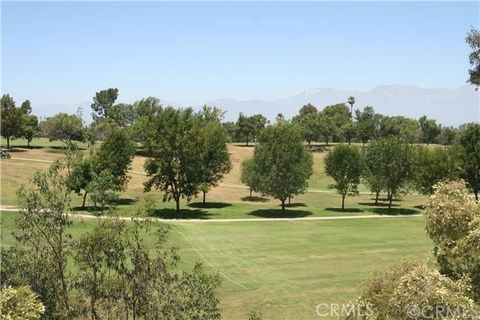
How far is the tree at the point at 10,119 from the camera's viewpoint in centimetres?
Result: 10425

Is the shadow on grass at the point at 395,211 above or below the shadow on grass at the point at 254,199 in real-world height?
below

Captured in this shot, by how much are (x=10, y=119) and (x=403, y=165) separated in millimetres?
77178

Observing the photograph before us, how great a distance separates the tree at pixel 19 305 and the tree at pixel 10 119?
99.9 metres

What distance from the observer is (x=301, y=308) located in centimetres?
2866

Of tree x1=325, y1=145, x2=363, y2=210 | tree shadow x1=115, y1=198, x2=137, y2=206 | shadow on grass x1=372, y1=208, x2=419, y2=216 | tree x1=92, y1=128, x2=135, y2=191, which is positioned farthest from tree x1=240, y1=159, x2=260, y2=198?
shadow on grass x1=372, y1=208, x2=419, y2=216

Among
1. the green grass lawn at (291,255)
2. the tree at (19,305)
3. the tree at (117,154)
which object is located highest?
the tree at (117,154)

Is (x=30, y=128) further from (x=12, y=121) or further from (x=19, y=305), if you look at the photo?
(x=19, y=305)

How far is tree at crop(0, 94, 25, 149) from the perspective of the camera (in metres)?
104

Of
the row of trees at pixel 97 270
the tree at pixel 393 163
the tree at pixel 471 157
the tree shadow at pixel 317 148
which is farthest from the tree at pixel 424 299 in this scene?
the tree shadow at pixel 317 148

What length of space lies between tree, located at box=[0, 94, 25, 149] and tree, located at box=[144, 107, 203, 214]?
165 ft

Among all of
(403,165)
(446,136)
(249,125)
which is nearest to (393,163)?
(403,165)

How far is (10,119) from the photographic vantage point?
104 m

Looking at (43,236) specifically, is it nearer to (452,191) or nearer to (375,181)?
(452,191)

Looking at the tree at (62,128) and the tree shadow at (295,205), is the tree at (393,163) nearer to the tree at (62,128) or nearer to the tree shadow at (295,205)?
the tree shadow at (295,205)
